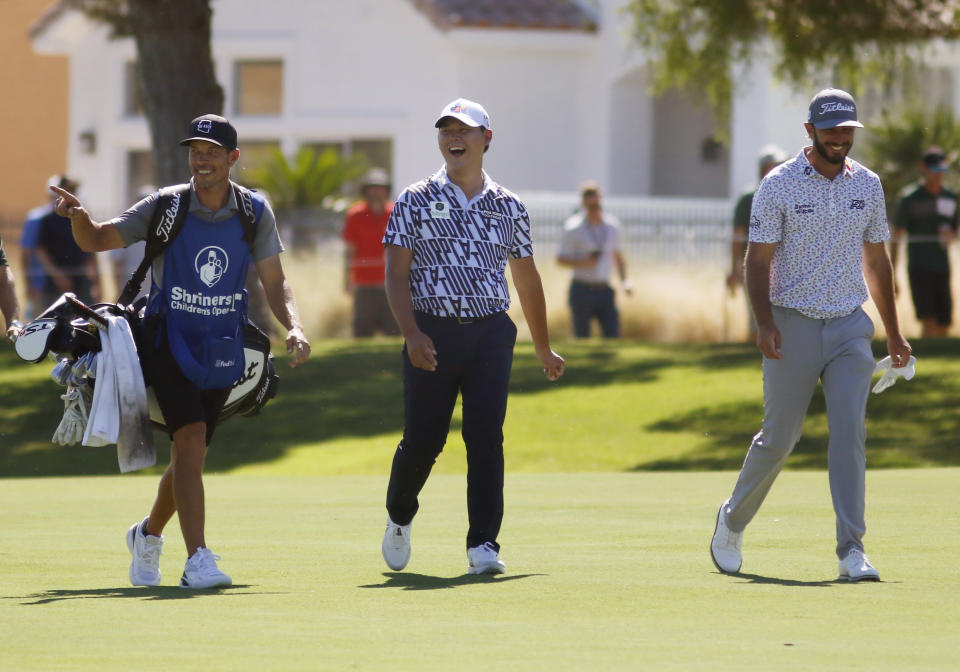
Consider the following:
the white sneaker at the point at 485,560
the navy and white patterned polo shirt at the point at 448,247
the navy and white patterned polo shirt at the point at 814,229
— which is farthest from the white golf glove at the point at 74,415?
the navy and white patterned polo shirt at the point at 814,229

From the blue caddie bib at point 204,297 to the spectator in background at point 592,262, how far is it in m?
11.5

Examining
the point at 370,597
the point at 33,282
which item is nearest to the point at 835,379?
the point at 370,597

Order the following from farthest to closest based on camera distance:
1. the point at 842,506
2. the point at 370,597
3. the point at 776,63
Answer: the point at 776,63 → the point at 842,506 → the point at 370,597

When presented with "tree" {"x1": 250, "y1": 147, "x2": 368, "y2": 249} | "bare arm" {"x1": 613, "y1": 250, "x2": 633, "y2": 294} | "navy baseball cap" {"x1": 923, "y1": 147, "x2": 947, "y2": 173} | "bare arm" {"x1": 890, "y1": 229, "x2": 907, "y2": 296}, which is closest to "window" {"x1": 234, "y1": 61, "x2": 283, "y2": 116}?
"tree" {"x1": 250, "y1": 147, "x2": 368, "y2": 249}

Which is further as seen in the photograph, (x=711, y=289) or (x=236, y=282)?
(x=711, y=289)

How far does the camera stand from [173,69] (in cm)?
1952

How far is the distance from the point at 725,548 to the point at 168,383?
2.32m

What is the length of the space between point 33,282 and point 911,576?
1404 cm

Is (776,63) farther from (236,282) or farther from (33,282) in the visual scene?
(236,282)

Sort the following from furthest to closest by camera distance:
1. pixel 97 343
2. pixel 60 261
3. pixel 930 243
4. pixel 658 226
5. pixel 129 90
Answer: pixel 129 90
pixel 658 226
pixel 60 261
pixel 930 243
pixel 97 343

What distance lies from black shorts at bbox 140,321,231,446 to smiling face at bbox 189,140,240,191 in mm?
579

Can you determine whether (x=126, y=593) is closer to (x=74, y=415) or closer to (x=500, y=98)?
(x=74, y=415)

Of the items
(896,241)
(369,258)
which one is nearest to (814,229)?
(896,241)

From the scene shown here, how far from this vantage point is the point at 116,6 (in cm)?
1986
